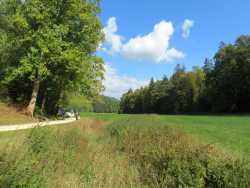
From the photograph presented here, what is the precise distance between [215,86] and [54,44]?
177 ft

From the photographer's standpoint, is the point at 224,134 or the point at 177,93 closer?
the point at 224,134

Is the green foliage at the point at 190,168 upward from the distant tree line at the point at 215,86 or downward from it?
downward

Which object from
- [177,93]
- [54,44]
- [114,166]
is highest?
[177,93]

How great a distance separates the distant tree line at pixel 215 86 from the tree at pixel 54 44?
45129 millimetres

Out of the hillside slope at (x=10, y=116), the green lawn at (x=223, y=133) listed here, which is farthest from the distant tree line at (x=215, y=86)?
the hillside slope at (x=10, y=116)

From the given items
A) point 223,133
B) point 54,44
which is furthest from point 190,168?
point 54,44

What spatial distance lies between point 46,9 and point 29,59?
15.9 feet

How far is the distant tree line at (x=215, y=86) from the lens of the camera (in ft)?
202

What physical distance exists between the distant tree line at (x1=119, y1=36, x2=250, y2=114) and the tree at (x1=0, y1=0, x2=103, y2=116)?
45129 mm

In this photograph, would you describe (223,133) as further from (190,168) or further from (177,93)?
(177,93)

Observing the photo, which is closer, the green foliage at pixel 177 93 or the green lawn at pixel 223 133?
the green lawn at pixel 223 133

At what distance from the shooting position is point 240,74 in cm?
6091

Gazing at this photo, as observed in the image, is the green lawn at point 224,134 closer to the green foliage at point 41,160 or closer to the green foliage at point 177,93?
the green foliage at point 41,160

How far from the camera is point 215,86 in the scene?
67.1 metres
